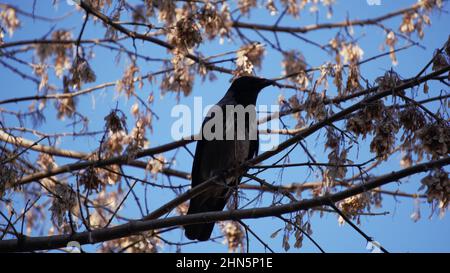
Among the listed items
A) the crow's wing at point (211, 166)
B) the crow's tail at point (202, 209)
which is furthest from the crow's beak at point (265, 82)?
the crow's tail at point (202, 209)

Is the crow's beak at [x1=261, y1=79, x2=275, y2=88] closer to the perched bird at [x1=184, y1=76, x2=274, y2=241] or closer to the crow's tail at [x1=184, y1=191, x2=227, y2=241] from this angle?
the perched bird at [x1=184, y1=76, x2=274, y2=241]

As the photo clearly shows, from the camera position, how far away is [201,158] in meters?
6.42

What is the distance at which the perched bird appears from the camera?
19.5 feet

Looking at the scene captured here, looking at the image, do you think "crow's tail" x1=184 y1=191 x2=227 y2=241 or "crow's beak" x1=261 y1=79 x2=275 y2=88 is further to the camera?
"crow's beak" x1=261 y1=79 x2=275 y2=88

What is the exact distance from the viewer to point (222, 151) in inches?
246

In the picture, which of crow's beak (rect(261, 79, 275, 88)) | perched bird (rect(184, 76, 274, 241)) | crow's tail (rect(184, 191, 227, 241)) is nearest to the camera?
crow's tail (rect(184, 191, 227, 241))

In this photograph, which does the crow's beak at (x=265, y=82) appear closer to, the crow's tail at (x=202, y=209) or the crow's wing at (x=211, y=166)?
the crow's wing at (x=211, y=166)

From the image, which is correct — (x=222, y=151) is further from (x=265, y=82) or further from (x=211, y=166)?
(x=265, y=82)

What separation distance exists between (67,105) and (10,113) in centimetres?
70

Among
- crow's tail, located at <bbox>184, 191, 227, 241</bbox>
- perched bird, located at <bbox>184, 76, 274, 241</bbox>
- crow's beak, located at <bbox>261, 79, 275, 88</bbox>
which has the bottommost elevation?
crow's tail, located at <bbox>184, 191, 227, 241</bbox>

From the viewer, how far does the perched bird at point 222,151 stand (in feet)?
19.5

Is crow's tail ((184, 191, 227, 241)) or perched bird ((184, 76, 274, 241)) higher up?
perched bird ((184, 76, 274, 241))

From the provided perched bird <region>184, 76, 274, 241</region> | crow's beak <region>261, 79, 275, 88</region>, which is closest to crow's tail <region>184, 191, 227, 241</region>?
perched bird <region>184, 76, 274, 241</region>
